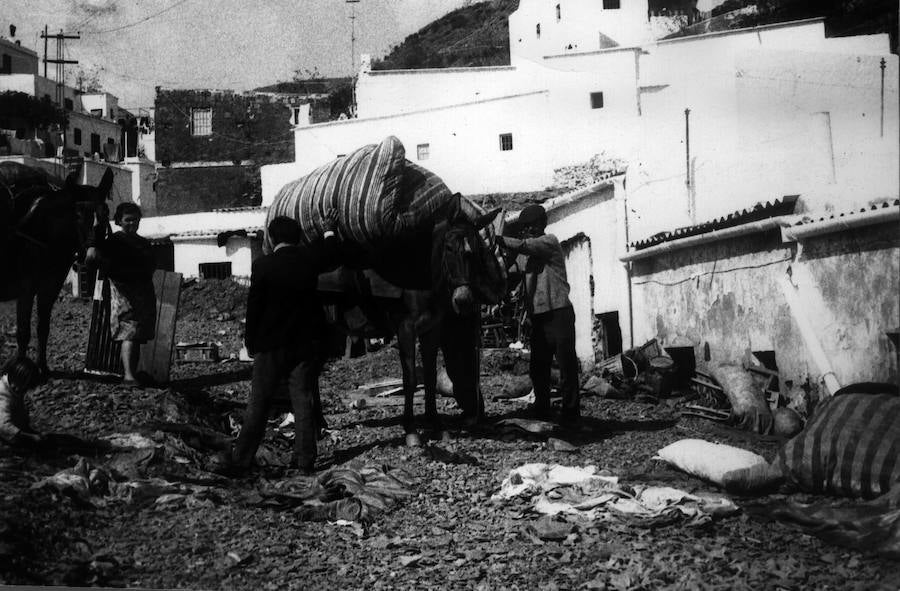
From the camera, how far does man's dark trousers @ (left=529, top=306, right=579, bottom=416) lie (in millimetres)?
4648

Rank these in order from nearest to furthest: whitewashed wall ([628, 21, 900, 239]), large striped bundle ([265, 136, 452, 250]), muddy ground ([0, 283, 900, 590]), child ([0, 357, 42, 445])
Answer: muddy ground ([0, 283, 900, 590])
whitewashed wall ([628, 21, 900, 239])
child ([0, 357, 42, 445])
large striped bundle ([265, 136, 452, 250])

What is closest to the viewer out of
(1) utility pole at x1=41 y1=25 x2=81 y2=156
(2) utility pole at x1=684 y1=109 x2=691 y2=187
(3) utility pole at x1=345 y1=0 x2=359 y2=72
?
(2) utility pole at x1=684 y1=109 x2=691 y2=187

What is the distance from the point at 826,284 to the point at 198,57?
3.44 metres

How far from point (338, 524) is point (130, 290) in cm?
180

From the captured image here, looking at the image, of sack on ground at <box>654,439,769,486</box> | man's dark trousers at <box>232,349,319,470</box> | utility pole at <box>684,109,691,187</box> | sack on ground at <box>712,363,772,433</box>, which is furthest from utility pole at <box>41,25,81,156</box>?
sack on ground at <box>712,363,772,433</box>

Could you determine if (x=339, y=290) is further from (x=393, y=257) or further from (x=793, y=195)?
(x=793, y=195)

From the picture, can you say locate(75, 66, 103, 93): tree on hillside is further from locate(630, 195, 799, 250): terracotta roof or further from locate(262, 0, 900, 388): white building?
locate(630, 195, 799, 250): terracotta roof

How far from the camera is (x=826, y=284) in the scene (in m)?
3.80

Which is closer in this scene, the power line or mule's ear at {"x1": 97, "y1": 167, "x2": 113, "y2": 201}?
mule's ear at {"x1": 97, "y1": 167, "x2": 113, "y2": 201}

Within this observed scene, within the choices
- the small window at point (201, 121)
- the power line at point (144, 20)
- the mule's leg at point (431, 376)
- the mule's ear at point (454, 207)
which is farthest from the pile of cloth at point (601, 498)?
the power line at point (144, 20)

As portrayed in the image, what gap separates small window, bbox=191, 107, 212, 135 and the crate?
1130 mm

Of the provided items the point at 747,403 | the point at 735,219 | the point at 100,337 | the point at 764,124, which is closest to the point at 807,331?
the point at 747,403

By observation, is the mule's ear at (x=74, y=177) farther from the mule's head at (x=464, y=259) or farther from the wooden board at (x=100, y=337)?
the mule's head at (x=464, y=259)

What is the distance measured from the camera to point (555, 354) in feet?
15.5
